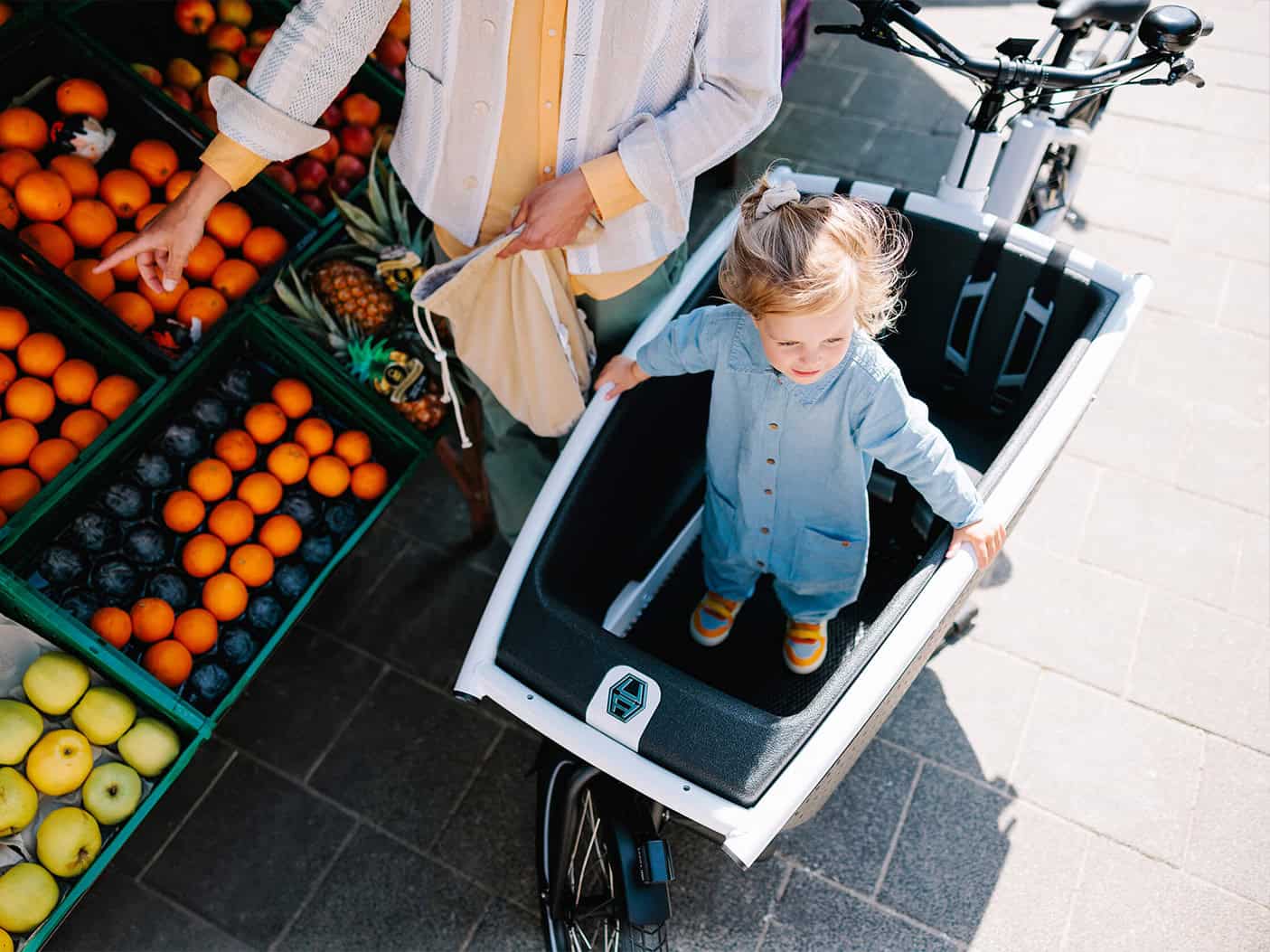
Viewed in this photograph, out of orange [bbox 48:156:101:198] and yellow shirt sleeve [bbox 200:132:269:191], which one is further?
orange [bbox 48:156:101:198]

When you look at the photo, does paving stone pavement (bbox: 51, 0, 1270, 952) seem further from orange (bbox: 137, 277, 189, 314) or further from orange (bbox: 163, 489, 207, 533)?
orange (bbox: 137, 277, 189, 314)

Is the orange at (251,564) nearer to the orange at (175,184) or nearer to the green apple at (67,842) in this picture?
the green apple at (67,842)

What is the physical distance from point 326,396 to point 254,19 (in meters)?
1.13

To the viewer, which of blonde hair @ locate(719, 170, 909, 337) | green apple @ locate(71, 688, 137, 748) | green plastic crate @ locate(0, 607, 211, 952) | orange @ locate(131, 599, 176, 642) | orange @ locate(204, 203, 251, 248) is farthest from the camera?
orange @ locate(204, 203, 251, 248)

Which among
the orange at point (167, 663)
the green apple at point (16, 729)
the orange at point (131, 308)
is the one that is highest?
the orange at point (131, 308)

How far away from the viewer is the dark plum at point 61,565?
1882mm

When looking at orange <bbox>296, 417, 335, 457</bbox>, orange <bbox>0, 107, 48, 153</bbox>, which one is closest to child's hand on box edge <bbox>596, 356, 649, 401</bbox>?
orange <bbox>296, 417, 335, 457</bbox>

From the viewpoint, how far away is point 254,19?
2.49 m

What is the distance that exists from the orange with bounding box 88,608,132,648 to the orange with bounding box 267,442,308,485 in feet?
1.40

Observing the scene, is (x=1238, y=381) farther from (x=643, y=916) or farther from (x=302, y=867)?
(x=302, y=867)

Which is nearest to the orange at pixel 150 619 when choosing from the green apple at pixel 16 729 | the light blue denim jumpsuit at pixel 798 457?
the green apple at pixel 16 729

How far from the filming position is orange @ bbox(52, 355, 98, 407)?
6.38 feet

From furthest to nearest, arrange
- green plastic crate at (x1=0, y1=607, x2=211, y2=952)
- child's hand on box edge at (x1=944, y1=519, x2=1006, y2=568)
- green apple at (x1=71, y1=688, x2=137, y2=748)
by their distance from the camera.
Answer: green apple at (x1=71, y1=688, x2=137, y2=748) → green plastic crate at (x1=0, y1=607, x2=211, y2=952) → child's hand on box edge at (x1=944, y1=519, x2=1006, y2=568)

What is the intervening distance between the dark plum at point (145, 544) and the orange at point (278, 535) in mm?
208
